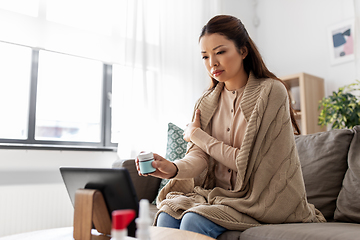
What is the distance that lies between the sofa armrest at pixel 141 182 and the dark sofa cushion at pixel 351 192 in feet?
3.38

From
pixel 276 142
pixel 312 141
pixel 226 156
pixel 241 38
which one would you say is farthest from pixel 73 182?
pixel 312 141

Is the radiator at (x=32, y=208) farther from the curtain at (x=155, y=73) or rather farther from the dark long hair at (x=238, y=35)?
the dark long hair at (x=238, y=35)

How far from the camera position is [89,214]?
708 mm

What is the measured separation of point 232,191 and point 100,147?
1443 mm

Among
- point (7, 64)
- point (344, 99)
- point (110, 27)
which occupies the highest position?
point (110, 27)

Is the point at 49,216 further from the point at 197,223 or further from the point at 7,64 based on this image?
the point at 197,223

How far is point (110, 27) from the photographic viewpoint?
96.3 inches

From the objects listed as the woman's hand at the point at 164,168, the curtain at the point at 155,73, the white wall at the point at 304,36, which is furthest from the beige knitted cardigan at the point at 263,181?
the white wall at the point at 304,36

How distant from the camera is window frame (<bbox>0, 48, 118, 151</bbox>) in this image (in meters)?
2.12

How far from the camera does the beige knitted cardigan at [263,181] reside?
3.74 feet

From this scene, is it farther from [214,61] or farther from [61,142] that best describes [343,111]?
[61,142]

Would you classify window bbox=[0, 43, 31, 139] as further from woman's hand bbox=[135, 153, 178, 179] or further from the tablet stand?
the tablet stand

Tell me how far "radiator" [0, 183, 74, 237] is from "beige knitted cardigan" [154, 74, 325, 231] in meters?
1.14

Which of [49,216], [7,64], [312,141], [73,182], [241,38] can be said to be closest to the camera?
[73,182]
